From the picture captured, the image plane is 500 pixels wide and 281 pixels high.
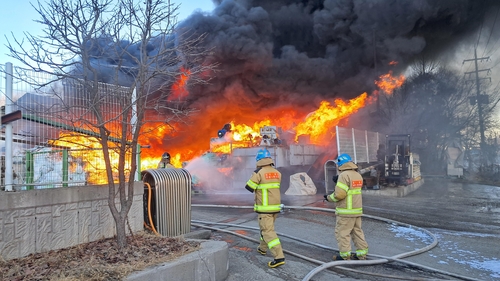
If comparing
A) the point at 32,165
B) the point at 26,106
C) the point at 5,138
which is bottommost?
the point at 32,165

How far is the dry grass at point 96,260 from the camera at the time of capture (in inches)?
130

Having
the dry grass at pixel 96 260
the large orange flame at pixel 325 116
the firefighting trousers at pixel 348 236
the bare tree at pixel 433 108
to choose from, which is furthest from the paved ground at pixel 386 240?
the bare tree at pixel 433 108

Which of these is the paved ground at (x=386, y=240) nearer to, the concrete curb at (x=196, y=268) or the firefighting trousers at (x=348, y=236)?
the firefighting trousers at (x=348, y=236)

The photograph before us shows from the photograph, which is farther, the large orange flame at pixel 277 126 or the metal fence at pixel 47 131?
the large orange flame at pixel 277 126

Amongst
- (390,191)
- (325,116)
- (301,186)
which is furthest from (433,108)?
(301,186)

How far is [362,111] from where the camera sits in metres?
23.9

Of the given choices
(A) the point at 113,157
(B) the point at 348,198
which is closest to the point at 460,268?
(B) the point at 348,198

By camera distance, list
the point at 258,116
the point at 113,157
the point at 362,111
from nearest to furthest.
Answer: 1. the point at 113,157
2. the point at 258,116
3. the point at 362,111

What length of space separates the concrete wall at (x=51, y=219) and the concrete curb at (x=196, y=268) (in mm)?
1386

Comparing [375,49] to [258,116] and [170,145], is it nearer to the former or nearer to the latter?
[258,116]

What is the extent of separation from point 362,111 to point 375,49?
6.16 metres

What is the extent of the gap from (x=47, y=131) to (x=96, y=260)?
6.23 feet

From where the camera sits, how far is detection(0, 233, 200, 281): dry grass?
3311 millimetres

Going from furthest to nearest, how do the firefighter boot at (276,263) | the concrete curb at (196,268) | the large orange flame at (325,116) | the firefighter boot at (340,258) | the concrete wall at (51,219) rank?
the large orange flame at (325,116)
the firefighter boot at (340,258)
the firefighter boot at (276,263)
the concrete wall at (51,219)
the concrete curb at (196,268)
